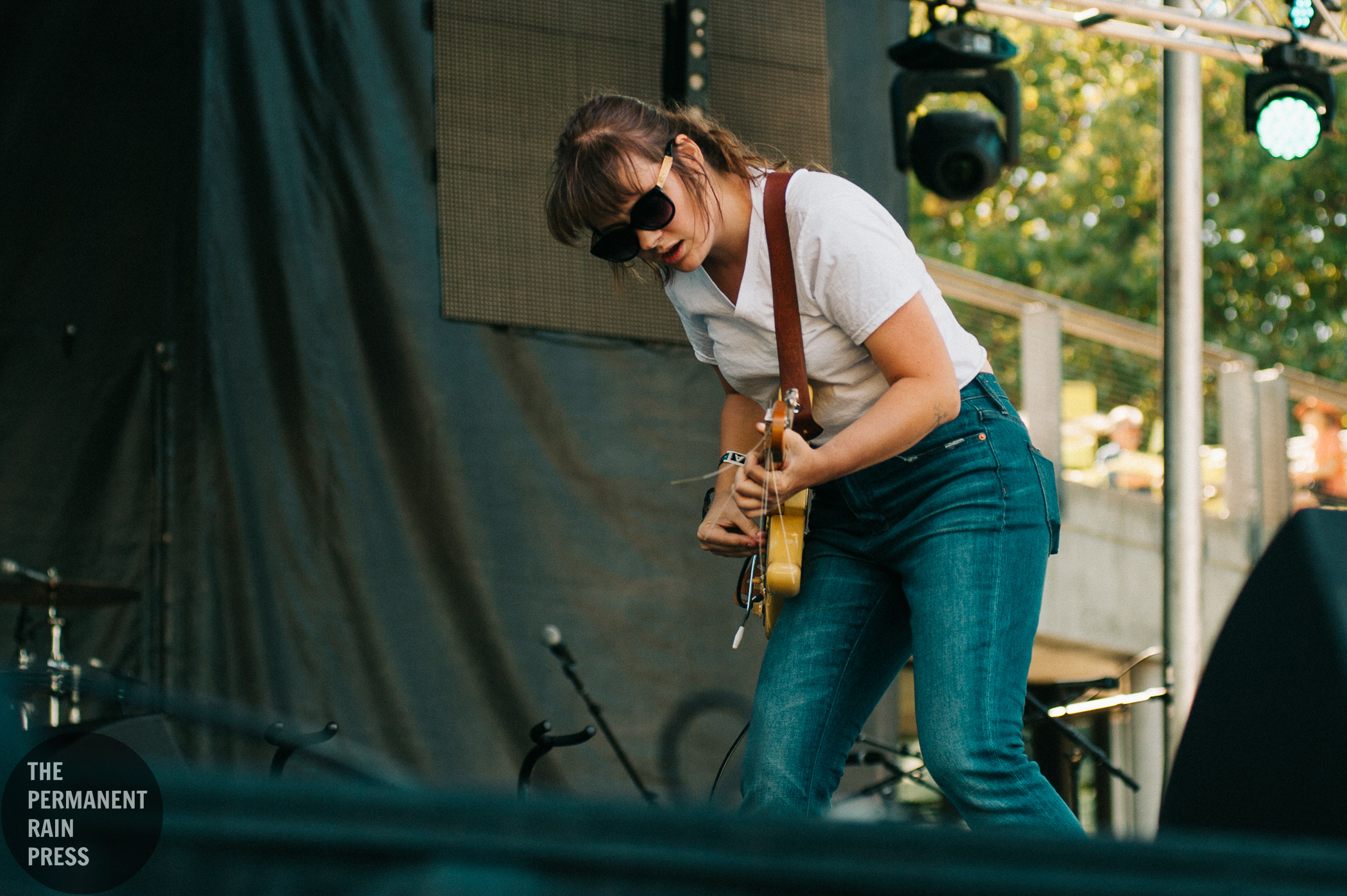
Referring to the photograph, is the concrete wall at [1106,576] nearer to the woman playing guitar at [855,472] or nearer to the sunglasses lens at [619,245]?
the woman playing guitar at [855,472]

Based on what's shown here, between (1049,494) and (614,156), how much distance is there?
2.83 feet

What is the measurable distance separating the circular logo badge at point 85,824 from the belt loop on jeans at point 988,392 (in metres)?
1.69

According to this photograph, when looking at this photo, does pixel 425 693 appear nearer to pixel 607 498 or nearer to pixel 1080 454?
pixel 607 498

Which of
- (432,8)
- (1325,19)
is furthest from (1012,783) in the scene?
(1325,19)

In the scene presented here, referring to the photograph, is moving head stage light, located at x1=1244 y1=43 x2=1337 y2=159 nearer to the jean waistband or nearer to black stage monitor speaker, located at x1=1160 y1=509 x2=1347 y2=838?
the jean waistband

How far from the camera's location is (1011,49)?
4.72m

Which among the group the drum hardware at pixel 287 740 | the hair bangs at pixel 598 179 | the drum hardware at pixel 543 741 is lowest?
the drum hardware at pixel 543 741

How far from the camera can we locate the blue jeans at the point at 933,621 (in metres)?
1.90

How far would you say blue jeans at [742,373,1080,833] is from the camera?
1900 mm

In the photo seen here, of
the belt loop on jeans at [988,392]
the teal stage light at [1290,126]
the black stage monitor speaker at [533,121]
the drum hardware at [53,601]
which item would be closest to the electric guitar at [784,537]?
the belt loop on jeans at [988,392]

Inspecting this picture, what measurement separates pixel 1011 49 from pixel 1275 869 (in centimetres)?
461

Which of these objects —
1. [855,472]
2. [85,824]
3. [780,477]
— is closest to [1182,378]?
[855,472]

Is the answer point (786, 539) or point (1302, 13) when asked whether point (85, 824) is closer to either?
point (786, 539)

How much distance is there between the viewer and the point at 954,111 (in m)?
4.77
